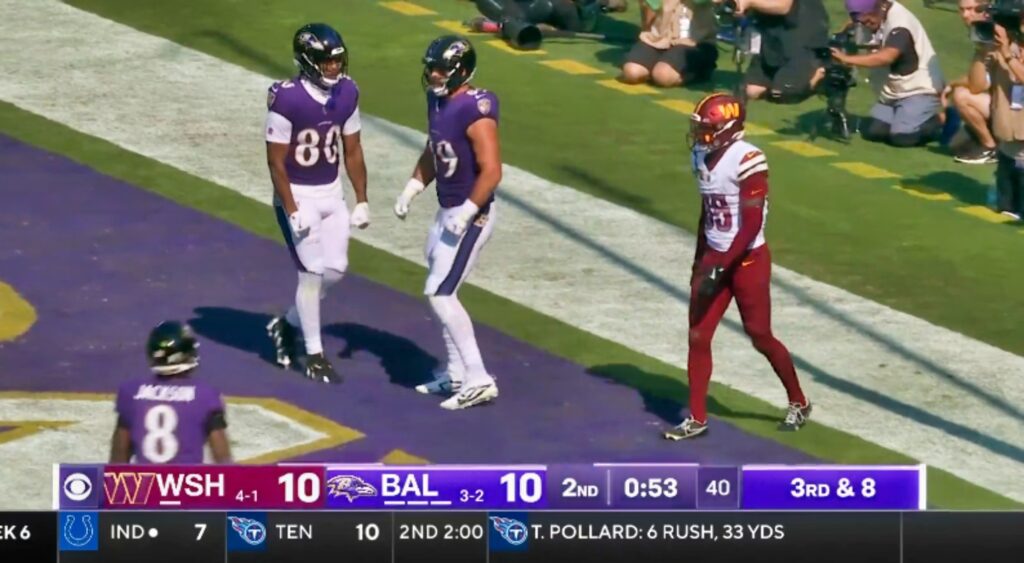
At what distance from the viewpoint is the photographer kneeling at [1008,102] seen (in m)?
17.8

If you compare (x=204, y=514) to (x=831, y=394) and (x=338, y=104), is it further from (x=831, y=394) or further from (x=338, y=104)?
(x=831, y=394)

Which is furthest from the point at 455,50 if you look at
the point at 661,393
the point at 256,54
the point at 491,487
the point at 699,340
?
the point at 256,54

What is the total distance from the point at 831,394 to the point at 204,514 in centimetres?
506

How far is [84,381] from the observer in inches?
564

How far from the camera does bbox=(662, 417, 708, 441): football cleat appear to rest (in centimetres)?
1355

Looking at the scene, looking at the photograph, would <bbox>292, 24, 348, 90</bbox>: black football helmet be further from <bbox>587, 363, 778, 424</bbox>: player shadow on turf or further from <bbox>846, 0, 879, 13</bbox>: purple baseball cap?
<bbox>846, 0, 879, 13</bbox>: purple baseball cap

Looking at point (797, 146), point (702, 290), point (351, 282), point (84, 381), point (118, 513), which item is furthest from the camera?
point (797, 146)

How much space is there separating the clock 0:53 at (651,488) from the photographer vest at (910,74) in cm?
920

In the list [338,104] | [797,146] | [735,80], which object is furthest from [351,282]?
[735,80]

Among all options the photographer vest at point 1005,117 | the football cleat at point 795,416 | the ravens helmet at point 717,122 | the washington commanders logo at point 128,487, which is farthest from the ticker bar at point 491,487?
the photographer vest at point 1005,117

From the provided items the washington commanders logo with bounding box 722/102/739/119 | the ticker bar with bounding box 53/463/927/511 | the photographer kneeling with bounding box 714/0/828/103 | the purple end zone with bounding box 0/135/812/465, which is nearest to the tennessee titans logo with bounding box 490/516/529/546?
the ticker bar with bounding box 53/463/927/511

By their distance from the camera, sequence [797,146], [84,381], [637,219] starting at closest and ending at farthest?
[84,381] < [637,219] < [797,146]

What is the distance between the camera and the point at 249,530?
10.7 m

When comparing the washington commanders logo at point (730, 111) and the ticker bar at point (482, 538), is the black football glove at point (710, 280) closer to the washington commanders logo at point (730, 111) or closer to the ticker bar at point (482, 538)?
the washington commanders logo at point (730, 111)
